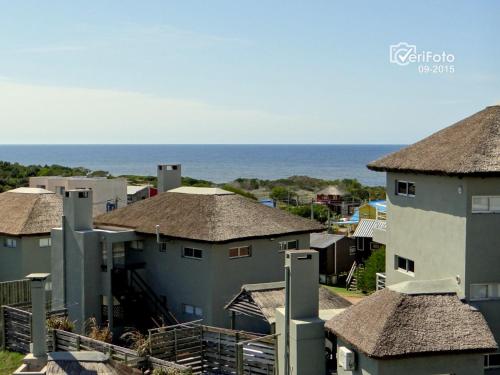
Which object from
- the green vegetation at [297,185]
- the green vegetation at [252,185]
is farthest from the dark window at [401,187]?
the green vegetation at [297,185]

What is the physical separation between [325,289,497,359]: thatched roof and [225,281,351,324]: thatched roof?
4518 millimetres

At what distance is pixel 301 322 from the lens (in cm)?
2020

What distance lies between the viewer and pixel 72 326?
2591 cm

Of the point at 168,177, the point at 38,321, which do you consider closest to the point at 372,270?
the point at 168,177

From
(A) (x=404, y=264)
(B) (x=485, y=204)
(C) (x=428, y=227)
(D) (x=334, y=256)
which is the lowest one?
(D) (x=334, y=256)

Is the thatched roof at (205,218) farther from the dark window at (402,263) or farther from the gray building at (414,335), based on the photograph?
the gray building at (414,335)

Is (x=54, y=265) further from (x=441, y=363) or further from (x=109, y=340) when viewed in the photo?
(x=441, y=363)

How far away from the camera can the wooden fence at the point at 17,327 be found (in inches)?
1031

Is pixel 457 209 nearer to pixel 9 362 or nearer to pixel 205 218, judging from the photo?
pixel 205 218

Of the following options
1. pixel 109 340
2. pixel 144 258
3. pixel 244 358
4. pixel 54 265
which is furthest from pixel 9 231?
pixel 244 358

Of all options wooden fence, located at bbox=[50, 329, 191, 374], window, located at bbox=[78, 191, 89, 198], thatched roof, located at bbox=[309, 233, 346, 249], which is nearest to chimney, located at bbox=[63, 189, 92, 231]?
window, located at bbox=[78, 191, 89, 198]

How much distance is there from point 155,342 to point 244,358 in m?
3.01

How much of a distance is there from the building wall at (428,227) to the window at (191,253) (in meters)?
7.51

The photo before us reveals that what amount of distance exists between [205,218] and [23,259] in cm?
1003
